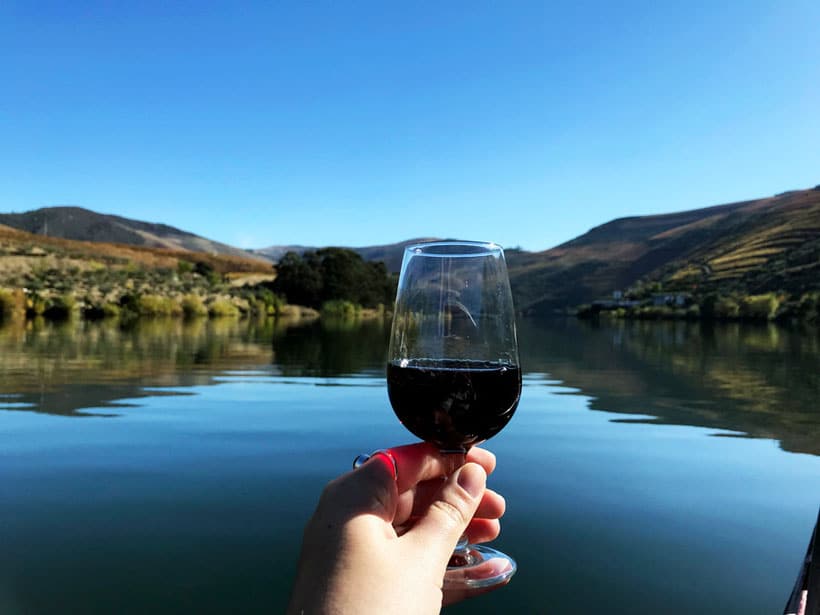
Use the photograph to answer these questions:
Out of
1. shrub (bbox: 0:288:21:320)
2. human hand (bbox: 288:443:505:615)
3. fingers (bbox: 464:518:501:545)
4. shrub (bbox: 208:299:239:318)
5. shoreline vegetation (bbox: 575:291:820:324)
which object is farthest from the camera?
shoreline vegetation (bbox: 575:291:820:324)

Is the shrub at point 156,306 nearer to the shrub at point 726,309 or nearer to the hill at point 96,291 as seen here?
the hill at point 96,291

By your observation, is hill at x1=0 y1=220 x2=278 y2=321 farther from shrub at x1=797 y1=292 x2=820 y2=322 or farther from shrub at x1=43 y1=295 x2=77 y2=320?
shrub at x1=797 y1=292 x2=820 y2=322

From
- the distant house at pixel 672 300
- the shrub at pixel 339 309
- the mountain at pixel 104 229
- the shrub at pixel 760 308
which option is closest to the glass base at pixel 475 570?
the shrub at pixel 339 309

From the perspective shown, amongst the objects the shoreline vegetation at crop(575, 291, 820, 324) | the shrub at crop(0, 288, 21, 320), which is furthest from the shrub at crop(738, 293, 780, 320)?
the shrub at crop(0, 288, 21, 320)

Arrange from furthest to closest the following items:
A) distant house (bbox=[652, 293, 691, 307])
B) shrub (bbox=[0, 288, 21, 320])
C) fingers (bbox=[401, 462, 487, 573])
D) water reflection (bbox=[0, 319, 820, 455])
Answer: distant house (bbox=[652, 293, 691, 307]) < shrub (bbox=[0, 288, 21, 320]) < water reflection (bbox=[0, 319, 820, 455]) < fingers (bbox=[401, 462, 487, 573])

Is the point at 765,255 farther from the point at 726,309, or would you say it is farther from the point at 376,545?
the point at 376,545

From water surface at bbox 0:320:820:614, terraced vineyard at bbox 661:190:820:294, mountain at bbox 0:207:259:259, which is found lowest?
water surface at bbox 0:320:820:614

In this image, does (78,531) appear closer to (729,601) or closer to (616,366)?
(729,601)

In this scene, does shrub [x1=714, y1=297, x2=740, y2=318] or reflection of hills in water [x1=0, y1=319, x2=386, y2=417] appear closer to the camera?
reflection of hills in water [x1=0, y1=319, x2=386, y2=417]

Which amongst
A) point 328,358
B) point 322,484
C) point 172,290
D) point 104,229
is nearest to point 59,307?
point 172,290
